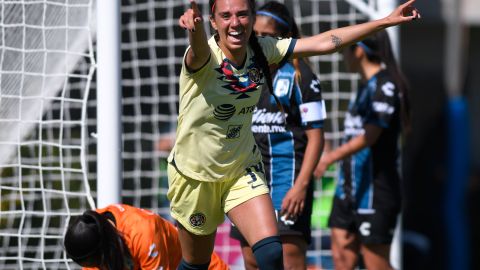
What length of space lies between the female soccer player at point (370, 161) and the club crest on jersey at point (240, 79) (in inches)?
74.6

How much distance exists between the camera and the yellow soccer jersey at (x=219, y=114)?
506 cm

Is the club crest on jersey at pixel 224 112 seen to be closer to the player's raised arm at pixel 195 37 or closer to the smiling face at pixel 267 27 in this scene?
the player's raised arm at pixel 195 37

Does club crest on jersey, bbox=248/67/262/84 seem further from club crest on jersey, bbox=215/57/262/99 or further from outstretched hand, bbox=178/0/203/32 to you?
outstretched hand, bbox=178/0/203/32

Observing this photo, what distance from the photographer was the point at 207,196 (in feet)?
17.4

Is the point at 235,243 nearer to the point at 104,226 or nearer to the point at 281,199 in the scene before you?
the point at 281,199

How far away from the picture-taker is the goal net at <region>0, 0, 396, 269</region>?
688 cm

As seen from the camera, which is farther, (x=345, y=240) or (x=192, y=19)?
(x=345, y=240)

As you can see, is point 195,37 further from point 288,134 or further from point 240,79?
point 288,134

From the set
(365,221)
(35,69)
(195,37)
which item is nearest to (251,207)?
(195,37)

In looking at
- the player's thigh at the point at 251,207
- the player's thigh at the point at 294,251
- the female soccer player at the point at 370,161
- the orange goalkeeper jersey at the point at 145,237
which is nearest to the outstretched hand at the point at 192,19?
the player's thigh at the point at 251,207

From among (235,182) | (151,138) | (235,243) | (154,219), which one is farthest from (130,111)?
(235,182)

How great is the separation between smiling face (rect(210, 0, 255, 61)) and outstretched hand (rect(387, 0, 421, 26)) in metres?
0.71

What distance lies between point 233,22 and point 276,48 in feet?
1.40

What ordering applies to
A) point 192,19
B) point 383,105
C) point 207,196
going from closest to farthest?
point 192,19
point 207,196
point 383,105
